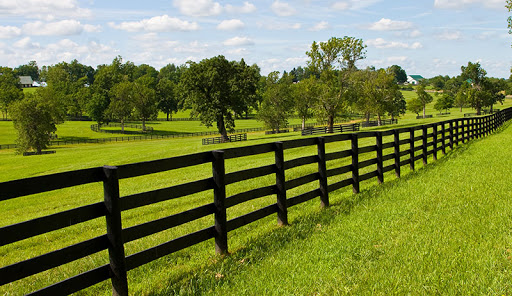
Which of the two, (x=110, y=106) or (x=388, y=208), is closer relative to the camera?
(x=388, y=208)

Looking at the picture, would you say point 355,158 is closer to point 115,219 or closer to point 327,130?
point 115,219

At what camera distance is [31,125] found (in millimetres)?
65938

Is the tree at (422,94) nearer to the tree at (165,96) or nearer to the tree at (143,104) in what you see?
the tree at (165,96)

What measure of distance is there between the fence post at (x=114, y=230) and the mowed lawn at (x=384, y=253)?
50 cm

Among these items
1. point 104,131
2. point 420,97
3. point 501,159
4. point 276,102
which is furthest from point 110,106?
A: point 501,159

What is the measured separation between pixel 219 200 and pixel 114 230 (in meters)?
1.72

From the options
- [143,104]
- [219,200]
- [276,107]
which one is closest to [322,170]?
[219,200]

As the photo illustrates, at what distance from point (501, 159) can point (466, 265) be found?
10.8 m

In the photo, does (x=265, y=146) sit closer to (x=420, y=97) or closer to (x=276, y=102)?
(x=276, y=102)

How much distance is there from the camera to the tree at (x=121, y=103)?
102688mm

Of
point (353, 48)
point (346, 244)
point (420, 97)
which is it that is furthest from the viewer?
point (420, 97)

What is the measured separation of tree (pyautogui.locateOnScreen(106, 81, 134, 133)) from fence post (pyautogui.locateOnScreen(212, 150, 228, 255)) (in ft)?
330

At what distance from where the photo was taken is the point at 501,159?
46.4 feet

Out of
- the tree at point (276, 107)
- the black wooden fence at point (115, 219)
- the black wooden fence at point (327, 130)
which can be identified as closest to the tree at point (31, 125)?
the tree at point (276, 107)
